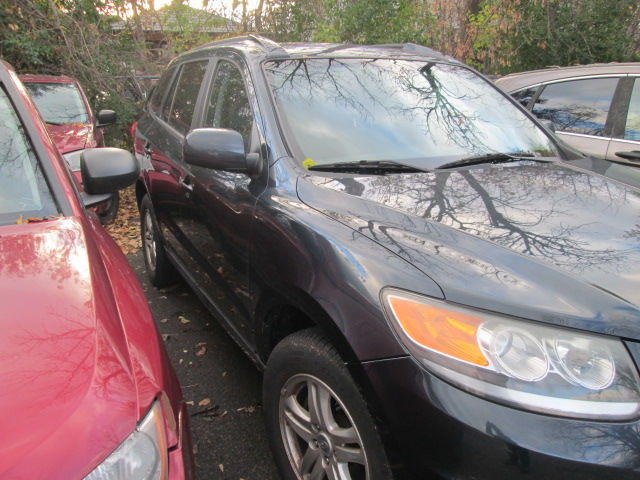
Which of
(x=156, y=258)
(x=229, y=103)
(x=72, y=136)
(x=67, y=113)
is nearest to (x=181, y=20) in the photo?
(x=67, y=113)

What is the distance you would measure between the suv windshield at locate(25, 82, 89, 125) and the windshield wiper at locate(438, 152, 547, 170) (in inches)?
222

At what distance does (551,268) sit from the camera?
142 cm

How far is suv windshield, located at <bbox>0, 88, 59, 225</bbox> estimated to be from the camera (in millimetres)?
1836

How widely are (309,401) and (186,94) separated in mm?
2416

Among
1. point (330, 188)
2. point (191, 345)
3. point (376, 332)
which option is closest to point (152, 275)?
point (191, 345)

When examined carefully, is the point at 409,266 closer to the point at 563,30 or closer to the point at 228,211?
the point at 228,211

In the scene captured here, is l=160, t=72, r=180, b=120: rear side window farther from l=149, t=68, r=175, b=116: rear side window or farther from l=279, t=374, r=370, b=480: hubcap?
l=279, t=374, r=370, b=480: hubcap

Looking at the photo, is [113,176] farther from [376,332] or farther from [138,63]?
[138,63]

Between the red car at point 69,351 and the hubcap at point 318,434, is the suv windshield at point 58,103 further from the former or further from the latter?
the hubcap at point 318,434

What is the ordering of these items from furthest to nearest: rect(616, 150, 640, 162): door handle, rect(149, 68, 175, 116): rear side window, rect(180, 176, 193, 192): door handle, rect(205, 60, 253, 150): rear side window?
rect(149, 68, 175, 116): rear side window → rect(616, 150, 640, 162): door handle → rect(180, 176, 193, 192): door handle → rect(205, 60, 253, 150): rear side window

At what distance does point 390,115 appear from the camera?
2.44 metres

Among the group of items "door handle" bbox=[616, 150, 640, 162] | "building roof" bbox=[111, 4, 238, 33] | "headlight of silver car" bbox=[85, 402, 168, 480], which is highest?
"building roof" bbox=[111, 4, 238, 33]

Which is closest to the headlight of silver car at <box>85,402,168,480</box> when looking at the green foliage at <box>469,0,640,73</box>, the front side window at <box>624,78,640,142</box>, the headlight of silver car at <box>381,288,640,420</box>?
the headlight of silver car at <box>381,288,640,420</box>

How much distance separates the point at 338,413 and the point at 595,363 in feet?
2.61
